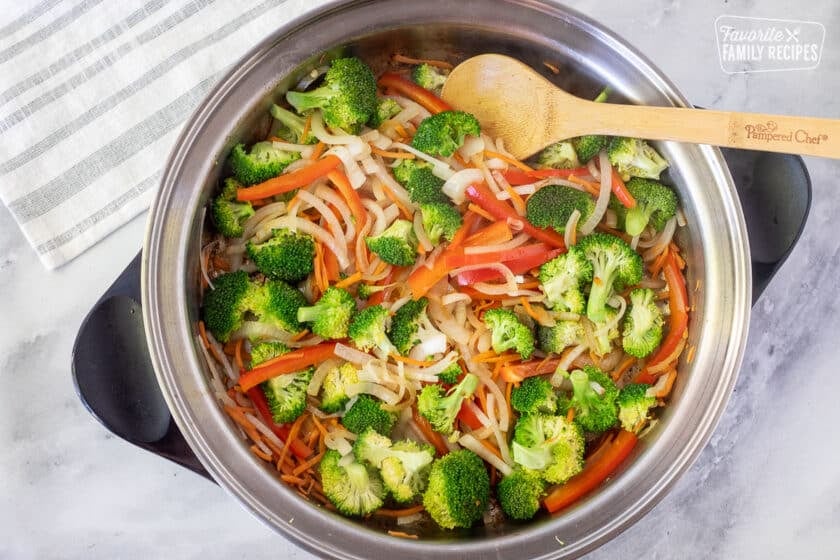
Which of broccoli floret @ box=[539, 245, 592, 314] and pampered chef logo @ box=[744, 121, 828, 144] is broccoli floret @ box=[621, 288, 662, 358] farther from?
pampered chef logo @ box=[744, 121, 828, 144]

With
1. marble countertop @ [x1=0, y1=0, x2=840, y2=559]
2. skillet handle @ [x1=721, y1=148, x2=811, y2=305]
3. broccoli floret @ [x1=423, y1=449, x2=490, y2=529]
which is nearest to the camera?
broccoli floret @ [x1=423, y1=449, x2=490, y2=529]

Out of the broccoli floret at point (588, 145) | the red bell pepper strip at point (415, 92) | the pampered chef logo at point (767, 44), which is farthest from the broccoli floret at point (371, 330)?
the pampered chef logo at point (767, 44)

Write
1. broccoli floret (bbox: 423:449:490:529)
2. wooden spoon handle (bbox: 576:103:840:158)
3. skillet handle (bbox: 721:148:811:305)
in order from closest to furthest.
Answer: wooden spoon handle (bbox: 576:103:840:158), broccoli floret (bbox: 423:449:490:529), skillet handle (bbox: 721:148:811:305)

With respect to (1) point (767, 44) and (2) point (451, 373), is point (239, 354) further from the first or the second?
(1) point (767, 44)

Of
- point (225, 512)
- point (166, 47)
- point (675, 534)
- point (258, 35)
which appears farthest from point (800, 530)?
point (166, 47)

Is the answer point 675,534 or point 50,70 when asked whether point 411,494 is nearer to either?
point 675,534

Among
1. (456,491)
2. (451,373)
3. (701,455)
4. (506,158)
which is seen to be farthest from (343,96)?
(701,455)

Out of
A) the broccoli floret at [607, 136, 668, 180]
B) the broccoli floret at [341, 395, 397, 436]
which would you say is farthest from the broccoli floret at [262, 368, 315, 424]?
the broccoli floret at [607, 136, 668, 180]
